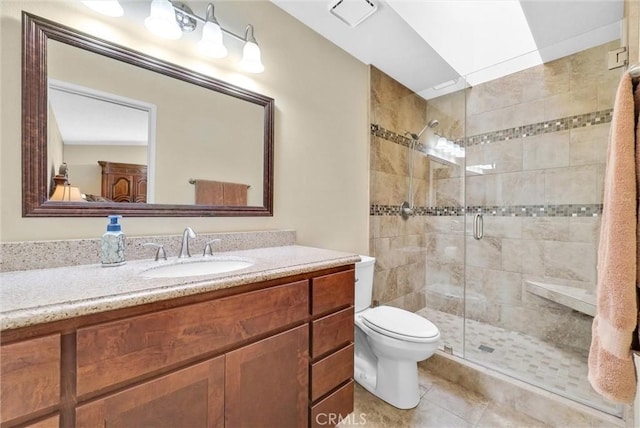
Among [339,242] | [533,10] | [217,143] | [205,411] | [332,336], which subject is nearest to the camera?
[205,411]

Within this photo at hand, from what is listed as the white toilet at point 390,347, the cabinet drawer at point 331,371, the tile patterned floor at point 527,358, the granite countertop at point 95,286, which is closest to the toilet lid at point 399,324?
the white toilet at point 390,347

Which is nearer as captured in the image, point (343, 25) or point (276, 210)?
point (276, 210)

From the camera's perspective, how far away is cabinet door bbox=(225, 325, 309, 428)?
0.89 metres

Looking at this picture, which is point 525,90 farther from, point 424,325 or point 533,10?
point 424,325

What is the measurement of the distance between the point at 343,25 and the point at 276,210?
1309 millimetres

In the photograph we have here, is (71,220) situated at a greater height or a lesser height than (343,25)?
lesser

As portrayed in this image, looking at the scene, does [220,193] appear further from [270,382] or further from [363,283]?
[363,283]

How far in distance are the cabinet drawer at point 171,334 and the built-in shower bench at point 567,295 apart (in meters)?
2.02

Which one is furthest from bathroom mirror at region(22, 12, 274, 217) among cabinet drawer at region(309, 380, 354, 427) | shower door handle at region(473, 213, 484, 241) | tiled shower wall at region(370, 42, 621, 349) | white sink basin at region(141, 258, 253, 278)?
shower door handle at region(473, 213, 484, 241)

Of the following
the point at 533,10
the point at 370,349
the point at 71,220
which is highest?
the point at 533,10

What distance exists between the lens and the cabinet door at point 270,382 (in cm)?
89

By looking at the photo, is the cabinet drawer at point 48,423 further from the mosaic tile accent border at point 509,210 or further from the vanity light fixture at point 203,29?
the mosaic tile accent border at point 509,210

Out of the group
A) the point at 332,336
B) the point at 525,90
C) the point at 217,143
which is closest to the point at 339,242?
the point at 332,336

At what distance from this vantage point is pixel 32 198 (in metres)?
0.96
